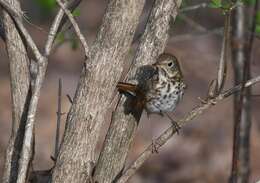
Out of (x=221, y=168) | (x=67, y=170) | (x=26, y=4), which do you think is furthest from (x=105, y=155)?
(x=26, y=4)

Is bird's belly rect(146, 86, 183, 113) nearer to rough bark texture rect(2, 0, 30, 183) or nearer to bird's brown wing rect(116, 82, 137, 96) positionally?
bird's brown wing rect(116, 82, 137, 96)

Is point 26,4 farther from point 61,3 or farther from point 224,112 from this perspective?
point 61,3

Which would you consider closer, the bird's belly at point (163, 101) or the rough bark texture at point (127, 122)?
the rough bark texture at point (127, 122)

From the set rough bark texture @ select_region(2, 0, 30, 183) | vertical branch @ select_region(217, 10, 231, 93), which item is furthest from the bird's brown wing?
vertical branch @ select_region(217, 10, 231, 93)

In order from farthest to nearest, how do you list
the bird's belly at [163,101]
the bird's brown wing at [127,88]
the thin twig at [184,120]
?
the bird's belly at [163,101] < the bird's brown wing at [127,88] < the thin twig at [184,120]

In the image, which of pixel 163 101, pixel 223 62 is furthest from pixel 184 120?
pixel 163 101

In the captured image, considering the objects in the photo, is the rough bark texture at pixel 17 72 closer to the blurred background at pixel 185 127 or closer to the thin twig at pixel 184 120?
the thin twig at pixel 184 120

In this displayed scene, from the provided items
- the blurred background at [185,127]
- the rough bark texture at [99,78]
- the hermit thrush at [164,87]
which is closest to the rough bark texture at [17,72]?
the rough bark texture at [99,78]

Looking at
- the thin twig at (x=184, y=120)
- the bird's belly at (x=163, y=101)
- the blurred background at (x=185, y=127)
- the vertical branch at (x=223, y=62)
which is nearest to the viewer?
the vertical branch at (x=223, y=62)

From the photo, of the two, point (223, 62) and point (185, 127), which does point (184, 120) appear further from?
point (185, 127)
